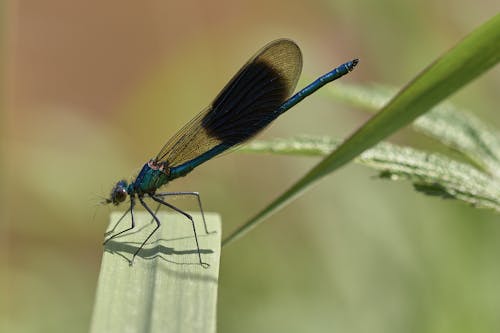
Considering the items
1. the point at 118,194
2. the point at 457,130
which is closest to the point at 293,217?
the point at 118,194

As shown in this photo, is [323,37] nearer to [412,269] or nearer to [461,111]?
[412,269]

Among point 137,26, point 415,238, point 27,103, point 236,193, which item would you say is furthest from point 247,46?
point 137,26

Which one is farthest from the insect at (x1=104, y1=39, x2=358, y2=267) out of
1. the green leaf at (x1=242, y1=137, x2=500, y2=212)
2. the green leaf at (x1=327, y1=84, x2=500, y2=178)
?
the green leaf at (x1=242, y1=137, x2=500, y2=212)

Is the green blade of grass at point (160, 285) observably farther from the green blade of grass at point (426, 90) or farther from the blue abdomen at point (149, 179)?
the blue abdomen at point (149, 179)

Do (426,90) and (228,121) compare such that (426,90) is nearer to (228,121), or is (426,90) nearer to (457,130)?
(457,130)

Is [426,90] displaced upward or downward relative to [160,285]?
upward

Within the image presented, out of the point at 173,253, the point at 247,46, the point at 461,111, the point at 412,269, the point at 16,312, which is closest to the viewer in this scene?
the point at 173,253
